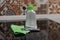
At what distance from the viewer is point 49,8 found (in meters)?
1.41

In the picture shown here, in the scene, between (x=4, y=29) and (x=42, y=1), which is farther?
(x=42, y=1)

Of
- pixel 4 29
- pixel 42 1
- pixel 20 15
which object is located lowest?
pixel 4 29

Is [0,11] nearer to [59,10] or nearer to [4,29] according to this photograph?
[4,29]

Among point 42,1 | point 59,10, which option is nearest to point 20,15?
point 42,1

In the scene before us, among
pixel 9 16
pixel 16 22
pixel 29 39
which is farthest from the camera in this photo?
pixel 9 16

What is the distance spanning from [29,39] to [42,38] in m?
0.08

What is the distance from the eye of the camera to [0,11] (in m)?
1.35

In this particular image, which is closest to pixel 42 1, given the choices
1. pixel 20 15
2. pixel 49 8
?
pixel 49 8

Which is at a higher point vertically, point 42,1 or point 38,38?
point 42,1

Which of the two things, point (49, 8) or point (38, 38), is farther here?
point (49, 8)

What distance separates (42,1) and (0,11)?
1.28 feet

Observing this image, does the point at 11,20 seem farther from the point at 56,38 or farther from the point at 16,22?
the point at 56,38

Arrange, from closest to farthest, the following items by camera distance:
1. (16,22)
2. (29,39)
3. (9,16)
Result: (29,39) → (16,22) → (9,16)

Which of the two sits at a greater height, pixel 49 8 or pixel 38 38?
pixel 49 8
